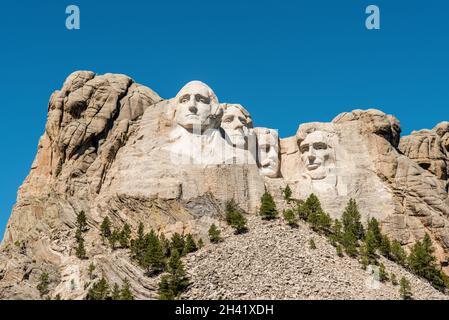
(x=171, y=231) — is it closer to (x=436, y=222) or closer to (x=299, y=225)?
(x=299, y=225)

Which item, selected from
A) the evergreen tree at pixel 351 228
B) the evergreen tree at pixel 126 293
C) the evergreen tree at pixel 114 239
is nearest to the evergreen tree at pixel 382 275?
the evergreen tree at pixel 351 228

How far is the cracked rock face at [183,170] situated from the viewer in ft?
171

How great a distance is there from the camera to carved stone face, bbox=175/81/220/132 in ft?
180

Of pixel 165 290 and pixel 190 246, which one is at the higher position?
pixel 190 246

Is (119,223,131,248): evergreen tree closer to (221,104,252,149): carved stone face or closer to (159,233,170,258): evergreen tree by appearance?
(159,233,170,258): evergreen tree

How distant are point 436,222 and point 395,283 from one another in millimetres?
6327

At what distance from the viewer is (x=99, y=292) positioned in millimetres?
45625

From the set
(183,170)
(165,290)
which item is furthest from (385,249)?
(165,290)

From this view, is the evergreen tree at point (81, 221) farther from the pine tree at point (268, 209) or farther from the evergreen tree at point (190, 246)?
the pine tree at point (268, 209)

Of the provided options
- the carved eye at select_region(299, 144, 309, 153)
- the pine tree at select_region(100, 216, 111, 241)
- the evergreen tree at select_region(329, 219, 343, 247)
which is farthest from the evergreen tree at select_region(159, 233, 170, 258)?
the carved eye at select_region(299, 144, 309, 153)

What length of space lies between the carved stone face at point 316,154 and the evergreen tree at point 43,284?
12.9 metres

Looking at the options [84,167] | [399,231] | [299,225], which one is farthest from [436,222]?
[84,167]

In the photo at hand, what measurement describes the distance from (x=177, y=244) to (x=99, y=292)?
5.03m

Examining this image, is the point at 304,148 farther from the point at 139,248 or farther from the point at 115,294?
the point at 115,294
